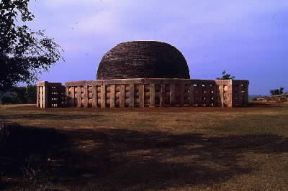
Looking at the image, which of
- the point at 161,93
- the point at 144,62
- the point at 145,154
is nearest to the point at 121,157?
the point at 145,154

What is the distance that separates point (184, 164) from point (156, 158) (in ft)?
2.37

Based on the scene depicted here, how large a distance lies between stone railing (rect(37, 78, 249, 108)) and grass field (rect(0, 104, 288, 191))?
5.22 m

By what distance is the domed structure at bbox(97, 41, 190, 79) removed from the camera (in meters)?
24.6

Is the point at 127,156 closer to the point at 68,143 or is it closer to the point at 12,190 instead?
the point at 68,143

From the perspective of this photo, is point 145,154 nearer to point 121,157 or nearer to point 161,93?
point 121,157

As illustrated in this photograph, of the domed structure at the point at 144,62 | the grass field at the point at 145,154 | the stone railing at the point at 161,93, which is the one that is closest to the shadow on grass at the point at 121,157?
the grass field at the point at 145,154

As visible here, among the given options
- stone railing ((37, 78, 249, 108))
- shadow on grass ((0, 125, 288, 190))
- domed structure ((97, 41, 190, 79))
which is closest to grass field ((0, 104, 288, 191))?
shadow on grass ((0, 125, 288, 190))

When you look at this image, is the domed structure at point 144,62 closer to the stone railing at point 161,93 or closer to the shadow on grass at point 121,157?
the stone railing at point 161,93

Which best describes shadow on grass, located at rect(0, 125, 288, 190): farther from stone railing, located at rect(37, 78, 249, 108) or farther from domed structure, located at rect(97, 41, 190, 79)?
domed structure, located at rect(97, 41, 190, 79)

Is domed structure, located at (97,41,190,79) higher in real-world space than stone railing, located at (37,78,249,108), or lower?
higher

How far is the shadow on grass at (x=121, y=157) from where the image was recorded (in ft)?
33.4

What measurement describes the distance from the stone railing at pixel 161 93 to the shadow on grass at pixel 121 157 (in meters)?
7.55

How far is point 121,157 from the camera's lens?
460 inches

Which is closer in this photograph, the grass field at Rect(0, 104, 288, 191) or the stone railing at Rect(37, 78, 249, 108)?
the grass field at Rect(0, 104, 288, 191)
